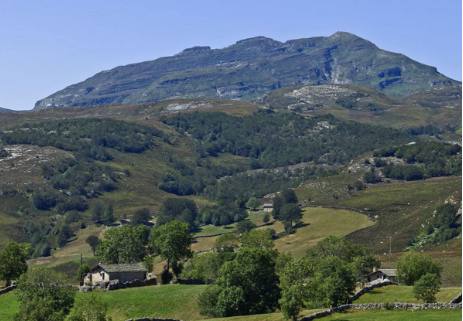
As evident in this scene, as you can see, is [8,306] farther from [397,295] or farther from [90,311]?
[397,295]

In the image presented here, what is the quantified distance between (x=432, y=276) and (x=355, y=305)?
9.29 meters

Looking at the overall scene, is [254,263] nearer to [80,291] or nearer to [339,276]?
[339,276]

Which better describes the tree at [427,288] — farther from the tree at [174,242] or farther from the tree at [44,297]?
the tree at [174,242]

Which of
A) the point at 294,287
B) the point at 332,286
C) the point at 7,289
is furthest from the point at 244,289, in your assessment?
the point at 7,289

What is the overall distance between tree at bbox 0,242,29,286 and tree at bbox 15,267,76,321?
3377 centimetres

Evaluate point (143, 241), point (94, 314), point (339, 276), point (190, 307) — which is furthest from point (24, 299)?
point (143, 241)

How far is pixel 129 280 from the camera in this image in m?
134

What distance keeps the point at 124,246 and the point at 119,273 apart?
21.6 meters

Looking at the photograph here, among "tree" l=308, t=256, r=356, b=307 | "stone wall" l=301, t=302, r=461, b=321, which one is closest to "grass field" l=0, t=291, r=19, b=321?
"tree" l=308, t=256, r=356, b=307

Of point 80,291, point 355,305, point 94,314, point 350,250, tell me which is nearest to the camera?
point 94,314

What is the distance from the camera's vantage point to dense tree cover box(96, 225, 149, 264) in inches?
6068

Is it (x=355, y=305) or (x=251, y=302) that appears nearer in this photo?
(x=355, y=305)

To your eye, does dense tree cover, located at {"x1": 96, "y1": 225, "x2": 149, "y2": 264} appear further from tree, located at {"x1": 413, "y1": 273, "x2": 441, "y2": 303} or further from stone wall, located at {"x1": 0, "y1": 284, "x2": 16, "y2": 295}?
tree, located at {"x1": 413, "y1": 273, "x2": 441, "y2": 303}

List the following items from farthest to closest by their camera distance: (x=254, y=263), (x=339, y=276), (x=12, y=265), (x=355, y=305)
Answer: (x=12, y=265)
(x=254, y=263)
(x=339, y=276)
(x=355, y=305)
